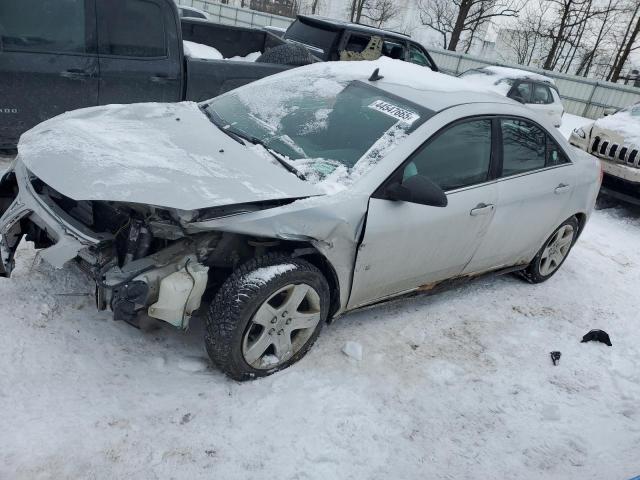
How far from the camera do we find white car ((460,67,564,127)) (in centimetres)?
1144

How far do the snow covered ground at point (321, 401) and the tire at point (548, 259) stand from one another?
0.79 m

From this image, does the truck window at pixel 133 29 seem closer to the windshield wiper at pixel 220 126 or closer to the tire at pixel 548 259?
the windshield wiper at pixel 220 126

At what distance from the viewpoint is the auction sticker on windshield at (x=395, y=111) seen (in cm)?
334

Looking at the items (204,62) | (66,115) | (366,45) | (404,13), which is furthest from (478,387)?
(404,13)

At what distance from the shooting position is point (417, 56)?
396 inches

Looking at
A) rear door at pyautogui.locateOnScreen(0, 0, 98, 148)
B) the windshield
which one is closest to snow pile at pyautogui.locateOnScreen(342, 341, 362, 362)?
the windshield

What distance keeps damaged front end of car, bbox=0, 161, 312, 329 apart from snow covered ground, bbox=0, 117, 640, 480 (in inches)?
18.0

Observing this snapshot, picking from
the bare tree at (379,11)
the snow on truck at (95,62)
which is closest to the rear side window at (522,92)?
the snow on truck at (95,62)

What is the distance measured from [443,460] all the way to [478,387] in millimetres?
728

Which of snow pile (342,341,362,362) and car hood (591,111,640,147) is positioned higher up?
car hood (591,111,640,147)

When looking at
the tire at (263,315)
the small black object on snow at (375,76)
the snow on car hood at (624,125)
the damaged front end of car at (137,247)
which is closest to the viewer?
the damaged front end of car at (137,247)

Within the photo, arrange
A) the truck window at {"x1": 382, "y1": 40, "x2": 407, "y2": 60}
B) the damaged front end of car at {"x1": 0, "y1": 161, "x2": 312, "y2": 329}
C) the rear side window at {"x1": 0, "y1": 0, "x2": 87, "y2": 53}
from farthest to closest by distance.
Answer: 1. the truck window at {"x1": 382, "y1": 40, "x2": 407, "y2": 60}
2. the rear side window at {"x1": 0, "y1": 0, "x2": 87, "y2": 53}
3. the damaged front end of car at {"x1": 0, "y1": 161, "x2": 312, "y2": 329}

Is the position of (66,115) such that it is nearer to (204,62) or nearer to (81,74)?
(81,74)

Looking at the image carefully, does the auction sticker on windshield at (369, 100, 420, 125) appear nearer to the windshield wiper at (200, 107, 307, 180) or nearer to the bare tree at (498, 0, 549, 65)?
the windshield wiper at (200, 107, 307, 180)
